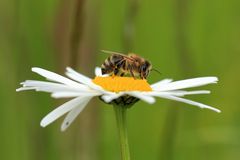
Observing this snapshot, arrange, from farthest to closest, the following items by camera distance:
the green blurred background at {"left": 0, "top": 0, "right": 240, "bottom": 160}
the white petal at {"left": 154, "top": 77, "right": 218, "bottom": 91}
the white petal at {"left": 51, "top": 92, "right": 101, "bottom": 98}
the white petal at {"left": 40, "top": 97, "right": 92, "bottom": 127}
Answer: the green blurred background at {"left": 0, "top": 0, "right": 240, "bottom": 160}, the white petal at {"left": 154, "top": 77, "right": 218, "bottom": 91}, the white petal at {"left": 40, "top": 97, "right": 92, "bottom": 127}, the white petal at {"left": 51, "top": 92, "right": 101, "bottom": 98}

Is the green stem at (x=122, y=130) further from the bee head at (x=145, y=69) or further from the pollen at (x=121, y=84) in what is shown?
the bee head at (x=145, y=69)

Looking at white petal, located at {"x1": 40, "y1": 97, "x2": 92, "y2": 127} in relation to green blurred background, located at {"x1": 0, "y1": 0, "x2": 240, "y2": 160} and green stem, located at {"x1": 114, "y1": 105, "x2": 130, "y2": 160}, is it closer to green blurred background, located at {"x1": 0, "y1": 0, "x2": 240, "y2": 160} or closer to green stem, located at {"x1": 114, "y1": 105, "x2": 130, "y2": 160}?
green stem, located at {"x1": 114, "y1": 105, "x2": 130, "y2": 160}

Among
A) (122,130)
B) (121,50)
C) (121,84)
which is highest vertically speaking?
(121,50)

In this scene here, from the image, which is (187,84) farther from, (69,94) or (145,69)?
(69,94)

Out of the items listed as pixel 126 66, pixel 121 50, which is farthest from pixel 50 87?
pixel 121 50

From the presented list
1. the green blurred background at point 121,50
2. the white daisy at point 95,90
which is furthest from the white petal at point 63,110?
the green blurred background at point 121,50

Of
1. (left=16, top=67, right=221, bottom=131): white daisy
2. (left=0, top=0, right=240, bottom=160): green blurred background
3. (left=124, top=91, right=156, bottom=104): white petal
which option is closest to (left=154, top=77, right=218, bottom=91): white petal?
(left=16, top=67, right=221, bottom=131): white daisy
